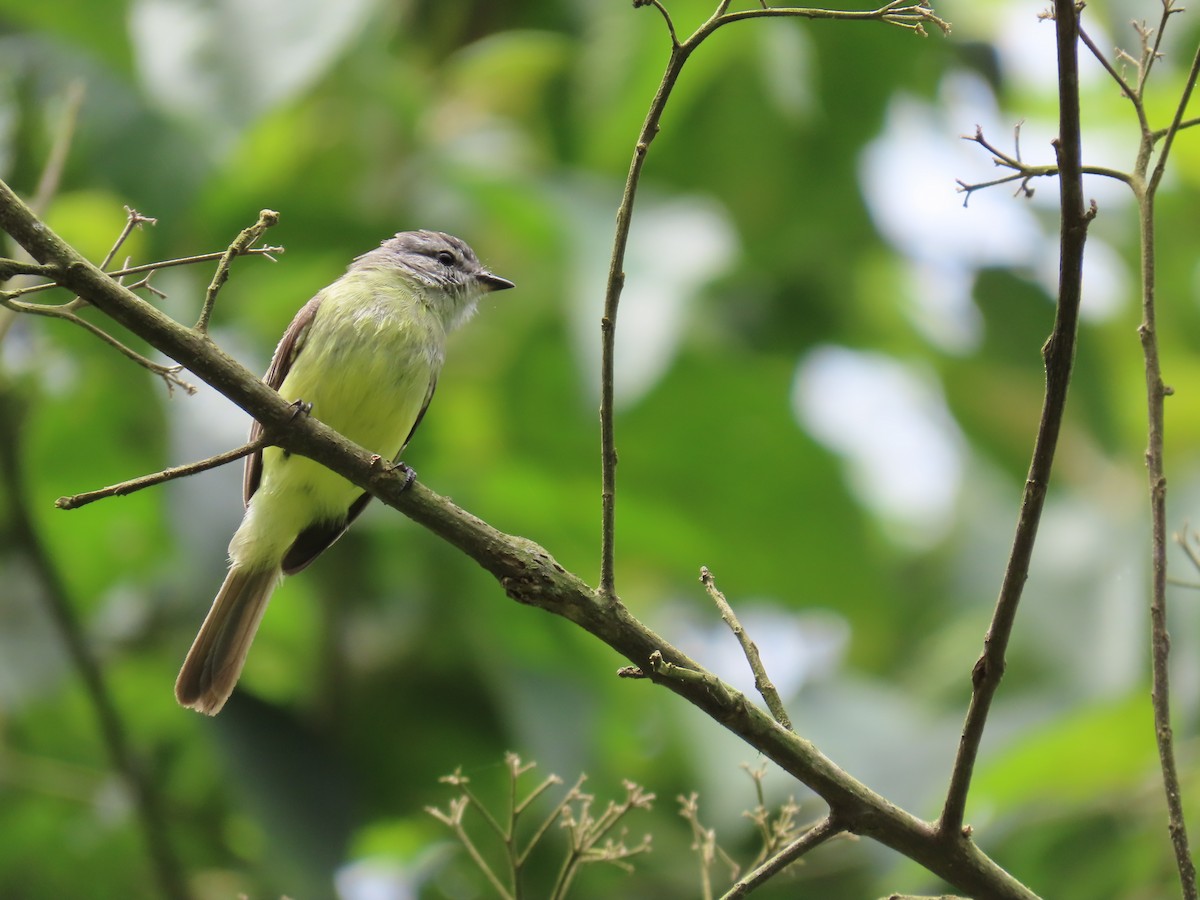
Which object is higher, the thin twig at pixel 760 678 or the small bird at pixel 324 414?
the small bird at pixel 324 414

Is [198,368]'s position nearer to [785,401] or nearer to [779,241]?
[785,401]

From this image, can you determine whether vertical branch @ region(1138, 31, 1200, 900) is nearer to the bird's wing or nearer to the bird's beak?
the bird's wing

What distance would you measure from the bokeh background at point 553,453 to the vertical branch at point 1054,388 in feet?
7.58

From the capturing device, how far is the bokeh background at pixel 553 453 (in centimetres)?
466

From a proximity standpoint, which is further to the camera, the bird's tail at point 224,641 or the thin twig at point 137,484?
the bird's tail at point 224,641

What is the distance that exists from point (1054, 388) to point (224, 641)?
2552 millimetres

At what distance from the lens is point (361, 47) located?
535 centimetres

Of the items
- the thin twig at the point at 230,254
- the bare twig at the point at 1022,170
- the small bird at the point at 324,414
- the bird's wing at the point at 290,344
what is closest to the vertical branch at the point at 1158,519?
the bare twig at the point at 1022,170

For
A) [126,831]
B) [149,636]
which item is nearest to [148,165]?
[149,636]

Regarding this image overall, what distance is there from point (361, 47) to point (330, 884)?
306 centimetres

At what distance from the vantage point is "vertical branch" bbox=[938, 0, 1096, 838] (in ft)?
5.70

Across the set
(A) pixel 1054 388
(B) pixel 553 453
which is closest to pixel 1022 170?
(A) pixel 1054 388

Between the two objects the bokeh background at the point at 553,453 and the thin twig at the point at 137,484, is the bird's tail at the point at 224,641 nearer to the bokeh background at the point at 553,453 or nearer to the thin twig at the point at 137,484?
the bokeh background at the point at 553,453

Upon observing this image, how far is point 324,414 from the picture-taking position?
12.6 feet
